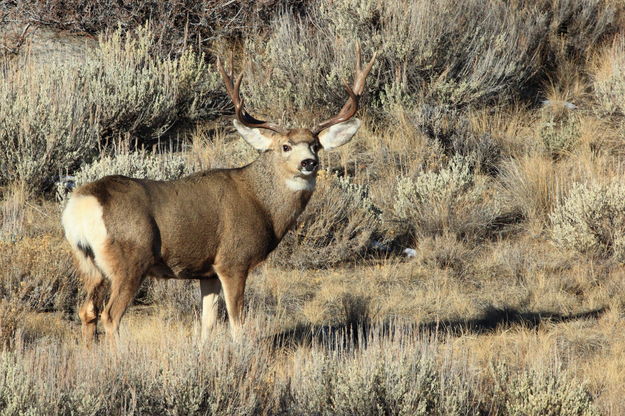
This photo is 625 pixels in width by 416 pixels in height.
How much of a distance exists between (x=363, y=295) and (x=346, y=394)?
136 inches

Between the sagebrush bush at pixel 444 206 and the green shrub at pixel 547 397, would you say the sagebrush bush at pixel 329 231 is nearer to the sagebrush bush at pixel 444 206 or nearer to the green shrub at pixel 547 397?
the sagebrush bush at pixel 444 206

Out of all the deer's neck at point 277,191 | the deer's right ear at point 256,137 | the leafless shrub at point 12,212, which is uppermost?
the deer's right ear at point 256,137

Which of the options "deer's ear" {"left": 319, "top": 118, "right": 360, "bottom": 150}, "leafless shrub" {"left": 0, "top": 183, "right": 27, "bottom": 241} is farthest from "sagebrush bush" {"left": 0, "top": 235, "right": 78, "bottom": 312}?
"deer's ear" {"left": 319, "top": 118, "right": 360, "bottom": 150}

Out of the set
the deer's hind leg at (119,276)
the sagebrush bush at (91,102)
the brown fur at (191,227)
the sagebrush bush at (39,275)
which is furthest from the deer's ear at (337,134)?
the sagebrush bush at (91,102)

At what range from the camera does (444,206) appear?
418 inches

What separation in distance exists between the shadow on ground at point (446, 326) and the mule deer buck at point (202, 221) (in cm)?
75

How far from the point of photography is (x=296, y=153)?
755 centimetres

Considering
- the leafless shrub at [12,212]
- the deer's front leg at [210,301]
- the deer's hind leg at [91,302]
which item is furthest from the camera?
the leafless shrub at [12,212]

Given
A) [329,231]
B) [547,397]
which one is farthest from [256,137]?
[547,397]

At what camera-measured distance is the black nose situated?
7.29 m

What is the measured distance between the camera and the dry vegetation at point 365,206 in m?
5.67

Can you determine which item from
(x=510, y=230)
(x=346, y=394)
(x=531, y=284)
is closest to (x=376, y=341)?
(x=346, y=394)

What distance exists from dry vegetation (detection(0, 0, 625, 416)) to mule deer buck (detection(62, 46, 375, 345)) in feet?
1.28

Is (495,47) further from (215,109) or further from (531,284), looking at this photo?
(531,284)
